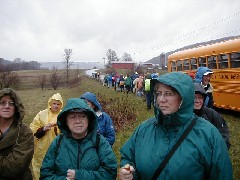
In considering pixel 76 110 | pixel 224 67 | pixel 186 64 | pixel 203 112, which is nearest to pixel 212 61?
pixel 224 67

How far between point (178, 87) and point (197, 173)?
766mm

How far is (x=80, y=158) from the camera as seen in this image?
10.3 feet

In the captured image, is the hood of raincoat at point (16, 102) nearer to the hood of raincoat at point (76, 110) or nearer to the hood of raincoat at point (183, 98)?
A: the hood of raincoat at point (76, 110)

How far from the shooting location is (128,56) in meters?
117

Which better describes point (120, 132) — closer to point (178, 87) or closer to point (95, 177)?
point (95, 177)

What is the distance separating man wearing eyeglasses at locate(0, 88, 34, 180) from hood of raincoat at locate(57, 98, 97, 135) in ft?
1.57

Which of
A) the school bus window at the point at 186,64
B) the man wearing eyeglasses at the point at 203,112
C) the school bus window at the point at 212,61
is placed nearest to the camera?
the man wearing eyeglasses at the point at 203,112

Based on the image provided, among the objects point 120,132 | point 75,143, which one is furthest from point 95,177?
point 120,132

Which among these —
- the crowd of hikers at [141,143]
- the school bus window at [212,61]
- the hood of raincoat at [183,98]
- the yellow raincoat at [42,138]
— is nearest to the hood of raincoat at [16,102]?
the crowd of hikers at [141,143]

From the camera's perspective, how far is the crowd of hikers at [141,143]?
2.44 meters

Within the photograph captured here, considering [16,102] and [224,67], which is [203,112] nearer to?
[16,102]

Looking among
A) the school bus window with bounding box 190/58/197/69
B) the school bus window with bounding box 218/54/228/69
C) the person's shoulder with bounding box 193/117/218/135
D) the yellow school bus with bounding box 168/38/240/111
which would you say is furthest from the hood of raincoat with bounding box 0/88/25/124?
the school bus window with bounding box 190/58/197/69

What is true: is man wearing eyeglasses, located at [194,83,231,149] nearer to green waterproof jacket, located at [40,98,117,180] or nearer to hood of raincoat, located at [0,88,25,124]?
green waterproof jacket, located at [40,98,117,180]

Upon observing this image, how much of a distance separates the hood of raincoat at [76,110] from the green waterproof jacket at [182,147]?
2.55ft
